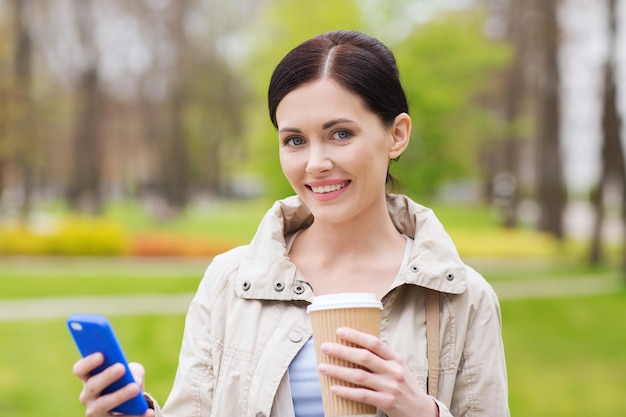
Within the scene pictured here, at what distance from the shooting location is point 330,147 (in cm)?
209

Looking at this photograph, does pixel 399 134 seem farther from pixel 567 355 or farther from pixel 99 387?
pixel 567 355

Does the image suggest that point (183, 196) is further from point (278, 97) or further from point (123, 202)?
point (278, 97)

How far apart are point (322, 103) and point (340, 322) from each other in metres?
0.58

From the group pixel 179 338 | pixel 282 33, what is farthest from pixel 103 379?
pixel 282 33

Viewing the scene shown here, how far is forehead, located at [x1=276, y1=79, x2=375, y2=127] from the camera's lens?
6.80ft

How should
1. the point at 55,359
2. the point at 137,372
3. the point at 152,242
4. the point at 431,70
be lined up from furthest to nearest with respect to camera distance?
the point at 152,242 < the point at 431,70 < the point at 55,359 < the point at 137,372

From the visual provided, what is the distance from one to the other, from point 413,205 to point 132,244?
1692 centimetres

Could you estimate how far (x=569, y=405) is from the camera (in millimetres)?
8117

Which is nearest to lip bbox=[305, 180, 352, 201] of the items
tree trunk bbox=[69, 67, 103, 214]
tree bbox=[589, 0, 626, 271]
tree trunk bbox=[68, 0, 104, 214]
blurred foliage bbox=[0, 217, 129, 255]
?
tree bbox=[589, 0, 626, 271]

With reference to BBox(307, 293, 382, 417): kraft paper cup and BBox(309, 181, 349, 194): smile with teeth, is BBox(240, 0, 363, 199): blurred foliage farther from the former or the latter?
BBox(307, 293, 382, 417): kraft paper cup

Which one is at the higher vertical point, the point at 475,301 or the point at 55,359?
the point at 55,359

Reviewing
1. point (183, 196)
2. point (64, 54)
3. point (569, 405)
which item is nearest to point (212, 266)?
point (569, 405)

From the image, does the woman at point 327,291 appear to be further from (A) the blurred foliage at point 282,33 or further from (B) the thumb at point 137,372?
(A) the blurred foliage at point 282,33

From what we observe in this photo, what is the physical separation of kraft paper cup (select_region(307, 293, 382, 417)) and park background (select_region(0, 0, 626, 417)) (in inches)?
253
